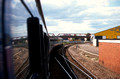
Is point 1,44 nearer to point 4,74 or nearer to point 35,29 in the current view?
point 4,74

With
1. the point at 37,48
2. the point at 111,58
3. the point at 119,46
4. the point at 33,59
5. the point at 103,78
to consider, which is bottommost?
the point at 103,78

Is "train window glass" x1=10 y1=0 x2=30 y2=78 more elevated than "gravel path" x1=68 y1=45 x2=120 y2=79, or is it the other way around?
"train window glass" x1=10 y1=0 x2=30 y2=78

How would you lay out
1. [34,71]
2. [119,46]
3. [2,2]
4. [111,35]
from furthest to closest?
[111,35] → [119,46] → [34,71] → [2,2]

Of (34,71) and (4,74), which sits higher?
(4,74)

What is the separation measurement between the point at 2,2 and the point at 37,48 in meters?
1.35

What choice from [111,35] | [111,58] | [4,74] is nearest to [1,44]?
[4,74]

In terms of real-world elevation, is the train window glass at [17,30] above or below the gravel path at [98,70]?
above

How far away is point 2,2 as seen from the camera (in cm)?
75

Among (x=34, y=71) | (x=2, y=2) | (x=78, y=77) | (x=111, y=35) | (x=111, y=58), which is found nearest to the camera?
(x=2, y=2)

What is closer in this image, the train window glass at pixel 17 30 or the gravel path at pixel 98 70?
the train window glass at pixel 17 30

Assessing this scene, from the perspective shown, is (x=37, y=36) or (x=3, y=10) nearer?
(x=3, y=10)

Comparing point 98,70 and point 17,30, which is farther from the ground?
point 17,30

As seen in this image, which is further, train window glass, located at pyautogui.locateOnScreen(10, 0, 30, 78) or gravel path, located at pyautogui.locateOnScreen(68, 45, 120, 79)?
gravel path, located at pyautogui.locateOnScreen(68, 45, 120, 79)

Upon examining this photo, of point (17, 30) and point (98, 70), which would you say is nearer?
point (17, 30)
